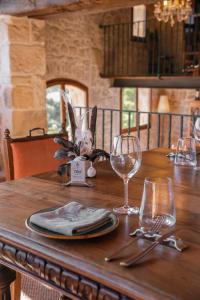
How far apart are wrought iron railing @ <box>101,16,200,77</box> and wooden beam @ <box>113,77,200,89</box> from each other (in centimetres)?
20

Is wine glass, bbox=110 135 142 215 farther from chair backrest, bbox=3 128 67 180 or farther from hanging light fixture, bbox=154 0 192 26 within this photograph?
hanging light fixture, bbox=154 0 192 26

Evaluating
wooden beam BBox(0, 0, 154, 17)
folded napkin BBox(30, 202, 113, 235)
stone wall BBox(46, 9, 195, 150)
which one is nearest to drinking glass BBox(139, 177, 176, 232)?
folded napkin BBox(30, 202, 113, 235)

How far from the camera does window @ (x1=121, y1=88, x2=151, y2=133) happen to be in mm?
7859

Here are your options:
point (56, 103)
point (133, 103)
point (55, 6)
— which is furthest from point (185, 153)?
point (133, 103)

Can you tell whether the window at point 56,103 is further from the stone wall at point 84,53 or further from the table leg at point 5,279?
the table leg at point 5,279

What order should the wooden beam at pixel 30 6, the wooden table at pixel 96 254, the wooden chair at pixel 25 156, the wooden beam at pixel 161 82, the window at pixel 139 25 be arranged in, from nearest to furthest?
the wooden table at pixel 96 254 < the wooden chair at pixel 25 156 < the wooden beam at pixel 30 6 < the wooden beam at pixel 161 82 < the window at pixel 139 25

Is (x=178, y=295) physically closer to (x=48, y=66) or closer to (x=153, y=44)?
(x=48, y=66)

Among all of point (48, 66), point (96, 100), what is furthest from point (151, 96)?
point (48, 66)

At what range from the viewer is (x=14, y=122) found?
344 centimetres

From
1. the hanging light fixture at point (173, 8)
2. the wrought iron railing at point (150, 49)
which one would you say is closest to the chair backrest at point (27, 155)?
the hanging light fixture at point (173, 8)

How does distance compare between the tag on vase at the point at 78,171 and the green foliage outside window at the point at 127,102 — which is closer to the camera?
the tag on vase at the point at 78,171

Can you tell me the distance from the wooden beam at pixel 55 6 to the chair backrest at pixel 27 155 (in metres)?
1.14

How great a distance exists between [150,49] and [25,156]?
260 inches

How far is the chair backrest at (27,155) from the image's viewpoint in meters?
2.05
